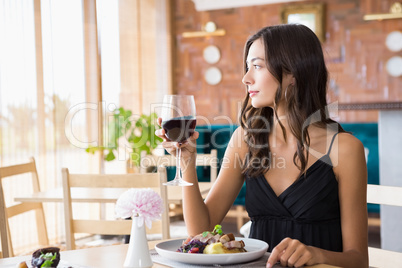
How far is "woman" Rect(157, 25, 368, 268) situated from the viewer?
162 centimetres

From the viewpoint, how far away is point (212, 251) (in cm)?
119

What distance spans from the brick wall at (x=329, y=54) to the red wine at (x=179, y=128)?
4.51 meters

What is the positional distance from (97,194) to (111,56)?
9.55 ft

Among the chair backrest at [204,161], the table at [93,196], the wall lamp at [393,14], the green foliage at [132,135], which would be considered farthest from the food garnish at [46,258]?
the wall lamp at [393,14]

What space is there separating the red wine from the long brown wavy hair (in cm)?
32

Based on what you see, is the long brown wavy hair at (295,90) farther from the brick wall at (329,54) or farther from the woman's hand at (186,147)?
the brick wall at (329,54)

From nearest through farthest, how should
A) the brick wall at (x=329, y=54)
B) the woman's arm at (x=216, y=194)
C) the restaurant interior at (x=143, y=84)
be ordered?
1. the woman's arm at (x=216, y=194)
2. the restaurant interior at (x=143, y=84)
3. the brick wall at (x=329, y=54)

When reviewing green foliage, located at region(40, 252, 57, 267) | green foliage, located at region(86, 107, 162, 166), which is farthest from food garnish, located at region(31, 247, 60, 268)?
green foliage, located at region(86, 107, 162, 166)

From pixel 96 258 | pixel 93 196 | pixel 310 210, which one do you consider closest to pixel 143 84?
pixel 93 196

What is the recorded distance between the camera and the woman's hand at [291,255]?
1.20 metres

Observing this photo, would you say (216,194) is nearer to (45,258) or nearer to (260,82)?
(260,82)

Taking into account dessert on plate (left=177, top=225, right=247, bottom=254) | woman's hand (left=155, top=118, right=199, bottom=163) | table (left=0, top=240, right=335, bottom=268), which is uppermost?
woman's hand (left=155, top=118, right=199, bottom=163)

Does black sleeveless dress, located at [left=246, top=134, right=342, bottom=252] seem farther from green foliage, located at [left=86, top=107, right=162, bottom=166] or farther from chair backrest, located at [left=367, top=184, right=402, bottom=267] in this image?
green foliage, located at [left=86, top=107, right=162, bottom=166]

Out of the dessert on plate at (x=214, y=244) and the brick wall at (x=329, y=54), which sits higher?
the brick wall at (x=329, y=54)
